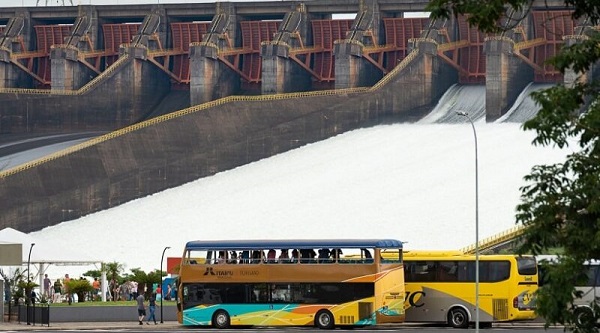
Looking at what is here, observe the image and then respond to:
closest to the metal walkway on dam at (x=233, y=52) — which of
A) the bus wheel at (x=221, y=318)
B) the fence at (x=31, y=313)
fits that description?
the fence at (x=31, y=313)

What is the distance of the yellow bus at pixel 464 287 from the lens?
44.5 metres

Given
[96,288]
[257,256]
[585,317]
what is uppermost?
[585,317]

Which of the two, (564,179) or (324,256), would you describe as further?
(324,256)

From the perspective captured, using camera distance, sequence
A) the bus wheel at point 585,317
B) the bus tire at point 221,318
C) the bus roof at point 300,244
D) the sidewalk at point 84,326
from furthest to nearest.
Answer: the sidewalk at point 84,326 < the bus tire at point 221,318 < the bus roof at point 300,244 < the bus wheel at point 585,317

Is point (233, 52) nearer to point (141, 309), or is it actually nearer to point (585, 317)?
point (141, 309)

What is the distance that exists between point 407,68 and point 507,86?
5731mm

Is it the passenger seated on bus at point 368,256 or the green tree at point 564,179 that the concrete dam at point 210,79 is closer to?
the passenger seated on bus at point 368,256

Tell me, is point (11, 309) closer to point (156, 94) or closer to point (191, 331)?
point (191, 331)

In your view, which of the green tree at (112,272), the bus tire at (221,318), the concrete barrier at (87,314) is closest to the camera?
the bus tire at (221,318)

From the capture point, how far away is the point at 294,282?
45.0 m

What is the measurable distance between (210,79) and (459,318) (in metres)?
43.2

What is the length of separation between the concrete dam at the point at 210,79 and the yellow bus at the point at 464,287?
28.9 metres

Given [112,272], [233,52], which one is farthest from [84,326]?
[233,52]

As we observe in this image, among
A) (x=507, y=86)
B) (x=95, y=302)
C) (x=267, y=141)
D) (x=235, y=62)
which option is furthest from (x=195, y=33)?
(x=95, y=302)
